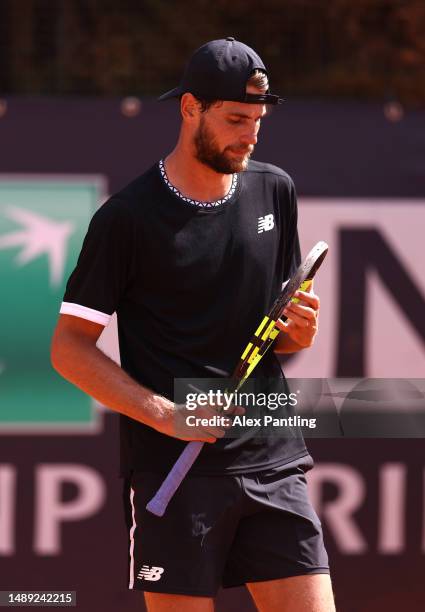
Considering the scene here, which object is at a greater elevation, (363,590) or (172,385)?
(172,385)

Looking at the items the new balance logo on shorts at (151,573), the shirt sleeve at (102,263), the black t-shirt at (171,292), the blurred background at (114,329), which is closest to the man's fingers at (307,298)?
the black t-shirt at (171,292)

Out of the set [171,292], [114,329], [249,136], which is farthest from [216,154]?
[114,329]

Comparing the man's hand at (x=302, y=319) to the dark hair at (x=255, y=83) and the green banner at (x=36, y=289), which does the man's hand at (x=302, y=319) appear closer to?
the dark hair at (x=255, y=83)

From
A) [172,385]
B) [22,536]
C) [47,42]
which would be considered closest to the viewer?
[172,385]

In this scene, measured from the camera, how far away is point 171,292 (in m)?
3.33

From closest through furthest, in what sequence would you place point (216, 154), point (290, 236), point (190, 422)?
point (190, 422)
point (216, 154)
point (290, 236)

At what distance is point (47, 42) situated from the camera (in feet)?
23.0

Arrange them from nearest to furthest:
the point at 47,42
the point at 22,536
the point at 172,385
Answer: the point at 172,385, the point at 22,536, the point at 47,42

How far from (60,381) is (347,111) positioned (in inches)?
63.9

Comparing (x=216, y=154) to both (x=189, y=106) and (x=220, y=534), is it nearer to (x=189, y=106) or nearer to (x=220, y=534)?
(x=189, y=106)

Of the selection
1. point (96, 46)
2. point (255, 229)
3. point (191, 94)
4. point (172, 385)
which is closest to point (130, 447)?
point (172, 385)

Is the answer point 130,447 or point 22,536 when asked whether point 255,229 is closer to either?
point 130,447

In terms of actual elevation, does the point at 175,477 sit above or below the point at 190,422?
below

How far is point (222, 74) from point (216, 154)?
21 cm
